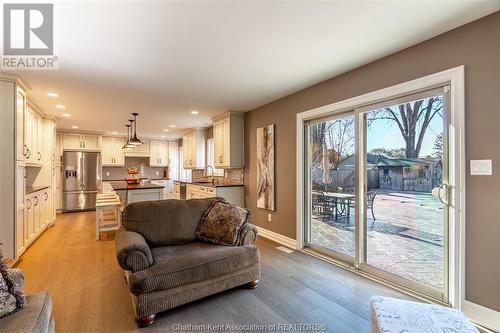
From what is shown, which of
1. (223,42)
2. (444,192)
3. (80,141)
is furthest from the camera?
(80,141)

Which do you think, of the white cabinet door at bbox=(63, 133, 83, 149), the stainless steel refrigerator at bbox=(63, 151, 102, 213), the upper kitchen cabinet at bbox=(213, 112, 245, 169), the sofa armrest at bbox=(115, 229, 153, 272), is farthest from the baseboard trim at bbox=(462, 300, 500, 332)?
the white cabinet door at bbox=(63, 133, 83, 149)

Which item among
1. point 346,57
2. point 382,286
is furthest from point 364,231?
point 346,57

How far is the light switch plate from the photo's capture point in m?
1.93

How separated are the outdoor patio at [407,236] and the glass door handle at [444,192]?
14 centimetres

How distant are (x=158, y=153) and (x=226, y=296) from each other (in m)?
7.51

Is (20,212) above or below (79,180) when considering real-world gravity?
below

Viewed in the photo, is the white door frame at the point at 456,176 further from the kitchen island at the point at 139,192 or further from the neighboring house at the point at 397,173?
the kitchen island at the point at 139,192

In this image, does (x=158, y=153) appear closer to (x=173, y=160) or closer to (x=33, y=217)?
(x=173, y=160)

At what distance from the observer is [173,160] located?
923cm

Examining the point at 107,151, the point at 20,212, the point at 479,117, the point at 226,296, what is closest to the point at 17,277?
the point at 226,296

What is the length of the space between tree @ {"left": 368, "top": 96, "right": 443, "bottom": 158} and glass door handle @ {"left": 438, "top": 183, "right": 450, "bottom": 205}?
1.39 feet

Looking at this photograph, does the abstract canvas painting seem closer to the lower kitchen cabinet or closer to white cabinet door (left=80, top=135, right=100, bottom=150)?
the lower kitchen cabinet

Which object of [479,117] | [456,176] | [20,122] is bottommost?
[456,176]

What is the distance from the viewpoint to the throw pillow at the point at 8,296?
1275mm
